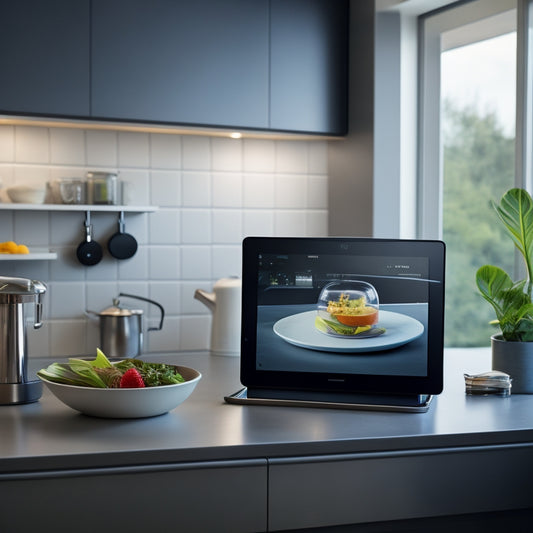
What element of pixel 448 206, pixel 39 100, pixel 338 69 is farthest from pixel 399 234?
pixel 448 206

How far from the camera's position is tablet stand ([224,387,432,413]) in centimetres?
172

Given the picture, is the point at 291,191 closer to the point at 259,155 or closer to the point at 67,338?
the point at 259,155

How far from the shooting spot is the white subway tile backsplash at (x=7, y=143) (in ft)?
8.41

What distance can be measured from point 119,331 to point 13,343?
0.75m

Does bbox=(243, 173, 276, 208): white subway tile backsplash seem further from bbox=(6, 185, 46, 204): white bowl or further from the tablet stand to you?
the tablet stand

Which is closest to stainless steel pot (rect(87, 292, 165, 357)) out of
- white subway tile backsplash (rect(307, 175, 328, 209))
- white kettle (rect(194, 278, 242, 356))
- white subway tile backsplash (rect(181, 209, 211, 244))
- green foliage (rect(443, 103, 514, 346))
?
white kettle (rect(194, 278, 242, 356))

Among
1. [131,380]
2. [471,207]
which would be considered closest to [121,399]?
[131,380]

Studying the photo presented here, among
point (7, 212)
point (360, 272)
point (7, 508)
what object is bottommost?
point (7, 508)

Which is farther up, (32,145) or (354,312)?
(32,145)

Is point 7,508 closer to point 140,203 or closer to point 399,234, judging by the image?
point 140,203

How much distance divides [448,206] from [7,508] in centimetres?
719

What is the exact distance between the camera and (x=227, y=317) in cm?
257

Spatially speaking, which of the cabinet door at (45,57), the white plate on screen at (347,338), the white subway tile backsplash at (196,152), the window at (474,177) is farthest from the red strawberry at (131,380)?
the window at (474,177)

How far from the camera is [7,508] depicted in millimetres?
1363
